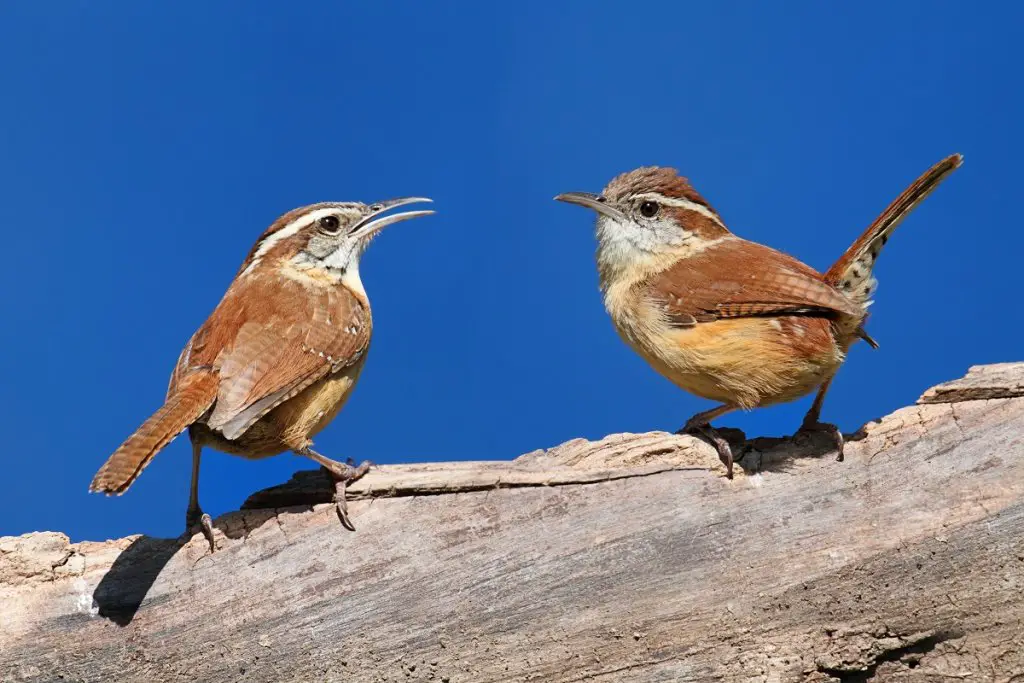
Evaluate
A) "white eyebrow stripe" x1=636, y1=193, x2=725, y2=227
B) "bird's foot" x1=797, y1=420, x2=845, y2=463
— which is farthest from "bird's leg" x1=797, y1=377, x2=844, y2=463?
"white eyebrow stripe" x1=636, y1=193, x2=725, y2=227

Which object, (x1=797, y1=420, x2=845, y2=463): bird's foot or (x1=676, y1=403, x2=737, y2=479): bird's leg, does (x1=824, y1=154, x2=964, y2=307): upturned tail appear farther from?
(x1=676, y1=403, x2=737, y2=479): bird's leg

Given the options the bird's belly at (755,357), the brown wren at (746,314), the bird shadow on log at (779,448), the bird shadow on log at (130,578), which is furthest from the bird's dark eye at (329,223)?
the bird shadow on log at (779,448)

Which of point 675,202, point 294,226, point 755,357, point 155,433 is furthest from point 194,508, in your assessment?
point 675,202

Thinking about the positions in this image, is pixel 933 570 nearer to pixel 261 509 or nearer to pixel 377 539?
pixel 377 539

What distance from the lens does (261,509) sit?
5035 millimetres

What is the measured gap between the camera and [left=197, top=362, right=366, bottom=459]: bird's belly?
4.70m

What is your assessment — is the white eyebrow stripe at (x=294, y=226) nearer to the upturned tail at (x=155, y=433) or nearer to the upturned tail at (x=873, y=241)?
the upturned tail at (x=155, y=433)

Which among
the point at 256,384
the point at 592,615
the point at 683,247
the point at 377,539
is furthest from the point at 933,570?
the point at 256,384

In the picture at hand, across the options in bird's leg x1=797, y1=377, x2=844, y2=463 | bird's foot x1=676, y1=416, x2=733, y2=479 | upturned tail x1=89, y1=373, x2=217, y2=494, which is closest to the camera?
upturned tail x1=89, y1=373, x2=217, y2=494

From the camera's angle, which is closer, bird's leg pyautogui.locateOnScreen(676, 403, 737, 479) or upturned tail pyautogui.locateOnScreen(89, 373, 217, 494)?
upturned tail pyautogui.locateOnScreen(89, 373, 217, 494)

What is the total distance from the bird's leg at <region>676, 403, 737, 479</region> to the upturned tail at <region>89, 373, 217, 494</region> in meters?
2.32

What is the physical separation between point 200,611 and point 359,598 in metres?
0.76

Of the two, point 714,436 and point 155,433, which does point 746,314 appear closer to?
point 714,436

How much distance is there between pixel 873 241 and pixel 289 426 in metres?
2.97
